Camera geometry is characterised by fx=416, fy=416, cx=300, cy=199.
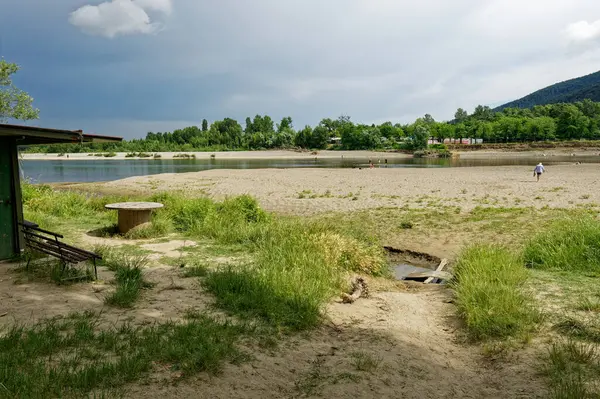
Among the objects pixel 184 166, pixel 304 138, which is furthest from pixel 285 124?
pixel 184 166

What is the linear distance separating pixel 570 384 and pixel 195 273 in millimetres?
5967

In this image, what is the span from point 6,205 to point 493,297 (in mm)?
9218

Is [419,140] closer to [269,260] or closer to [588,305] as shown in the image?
[269,260]

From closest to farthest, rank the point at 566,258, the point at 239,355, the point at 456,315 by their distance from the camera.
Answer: the point at 239,355, the point at 456,315, the point at 566,258

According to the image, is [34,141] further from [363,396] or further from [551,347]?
[551,347]

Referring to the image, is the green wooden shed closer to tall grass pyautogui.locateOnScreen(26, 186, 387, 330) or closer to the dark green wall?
the dark green wall

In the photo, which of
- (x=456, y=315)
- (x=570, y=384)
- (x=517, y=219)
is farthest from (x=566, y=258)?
(x=517, y=219)

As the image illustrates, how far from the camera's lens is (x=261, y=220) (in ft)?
45.3

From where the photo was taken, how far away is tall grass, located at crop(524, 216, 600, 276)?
329 inches

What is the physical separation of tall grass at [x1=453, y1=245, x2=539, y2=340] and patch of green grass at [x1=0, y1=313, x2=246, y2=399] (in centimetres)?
326

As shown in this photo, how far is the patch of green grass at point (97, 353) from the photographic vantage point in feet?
12.4

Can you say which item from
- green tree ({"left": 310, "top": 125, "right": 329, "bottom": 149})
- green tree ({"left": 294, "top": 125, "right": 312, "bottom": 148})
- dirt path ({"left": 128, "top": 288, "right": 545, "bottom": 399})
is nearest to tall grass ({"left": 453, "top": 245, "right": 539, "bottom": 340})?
dirt path ({"left": 128, "top": 288, "right": 545, "bottom": 399})

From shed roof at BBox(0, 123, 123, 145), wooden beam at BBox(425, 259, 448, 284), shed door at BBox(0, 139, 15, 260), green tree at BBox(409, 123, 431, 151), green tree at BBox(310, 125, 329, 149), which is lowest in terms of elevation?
wooden beam at BBox(425, 259, 448, 284)

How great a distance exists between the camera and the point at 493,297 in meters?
6.16
